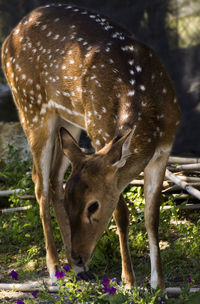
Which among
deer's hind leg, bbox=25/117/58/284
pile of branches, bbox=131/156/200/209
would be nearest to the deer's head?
deer's hind leg, bbox=25/117/58/284

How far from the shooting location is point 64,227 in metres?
5.87

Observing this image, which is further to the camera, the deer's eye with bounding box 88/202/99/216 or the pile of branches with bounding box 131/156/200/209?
the pile of branches with bounding box 131/156/200/209

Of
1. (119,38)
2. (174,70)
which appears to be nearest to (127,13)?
(174,70)

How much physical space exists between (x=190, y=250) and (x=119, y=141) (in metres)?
1.73

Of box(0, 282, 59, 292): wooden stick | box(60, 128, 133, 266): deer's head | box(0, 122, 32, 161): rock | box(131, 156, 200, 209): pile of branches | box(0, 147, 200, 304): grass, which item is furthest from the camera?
box(0, 122, 32, 161): rock

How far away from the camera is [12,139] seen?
27.4ft

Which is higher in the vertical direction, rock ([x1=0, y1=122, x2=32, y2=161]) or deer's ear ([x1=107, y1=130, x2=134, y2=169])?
deer's ear ([x1=107, y1=130, x2=134, y2=169])

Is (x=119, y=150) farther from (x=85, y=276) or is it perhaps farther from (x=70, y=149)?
(x=85, y=276)

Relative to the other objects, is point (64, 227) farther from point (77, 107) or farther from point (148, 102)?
point (148, 102)

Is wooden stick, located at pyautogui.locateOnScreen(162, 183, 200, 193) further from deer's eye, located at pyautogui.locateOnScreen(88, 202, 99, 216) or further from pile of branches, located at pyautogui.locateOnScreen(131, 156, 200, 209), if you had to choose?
deer's eye, located at pyautogui.locateOnScreen(88, 202, 99, 216)

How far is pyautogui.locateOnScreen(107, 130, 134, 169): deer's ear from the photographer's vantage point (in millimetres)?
4328

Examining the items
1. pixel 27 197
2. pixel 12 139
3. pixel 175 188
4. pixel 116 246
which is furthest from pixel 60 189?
pixel 12 139

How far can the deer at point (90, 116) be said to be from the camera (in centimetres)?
446

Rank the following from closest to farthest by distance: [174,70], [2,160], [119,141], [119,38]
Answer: [119,141] → [119,38] → [174,70] → [2,160]
